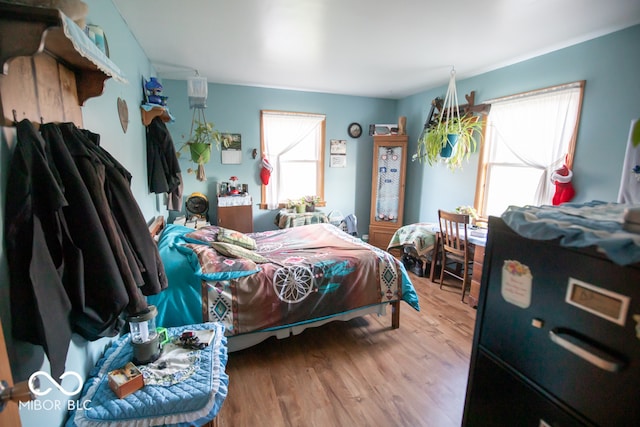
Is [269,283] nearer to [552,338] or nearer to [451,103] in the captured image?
[552,338]

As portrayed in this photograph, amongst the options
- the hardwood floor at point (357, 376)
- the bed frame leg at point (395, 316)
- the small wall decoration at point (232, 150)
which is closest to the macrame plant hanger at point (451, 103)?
the bed frame leg at point (395, 316)

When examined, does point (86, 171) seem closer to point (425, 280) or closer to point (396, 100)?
point (425, 280)

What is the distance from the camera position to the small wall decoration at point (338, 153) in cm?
471

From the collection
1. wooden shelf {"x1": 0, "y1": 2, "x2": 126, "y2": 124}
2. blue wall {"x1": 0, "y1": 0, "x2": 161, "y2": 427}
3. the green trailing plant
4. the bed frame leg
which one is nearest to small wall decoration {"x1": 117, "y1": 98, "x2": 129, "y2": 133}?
blue wall {"x1": 0, "y1": 0, "x2": 161, "y2": 427}

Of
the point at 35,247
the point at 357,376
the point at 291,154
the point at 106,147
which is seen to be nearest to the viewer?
the point at 35,247

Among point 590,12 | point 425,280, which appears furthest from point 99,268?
point 425,280

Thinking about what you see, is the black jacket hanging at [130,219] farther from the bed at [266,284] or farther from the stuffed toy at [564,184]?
the stuffed toy at [564,184]

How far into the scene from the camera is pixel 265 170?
4.26 m

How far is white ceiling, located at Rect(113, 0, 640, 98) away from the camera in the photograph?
196 cm

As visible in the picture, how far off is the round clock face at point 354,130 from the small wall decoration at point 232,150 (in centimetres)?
179

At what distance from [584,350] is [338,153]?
432cm

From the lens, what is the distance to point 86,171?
3.09ft

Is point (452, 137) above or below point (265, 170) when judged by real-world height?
above

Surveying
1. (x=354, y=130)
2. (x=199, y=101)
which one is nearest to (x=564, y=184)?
(x=354, y=130)
